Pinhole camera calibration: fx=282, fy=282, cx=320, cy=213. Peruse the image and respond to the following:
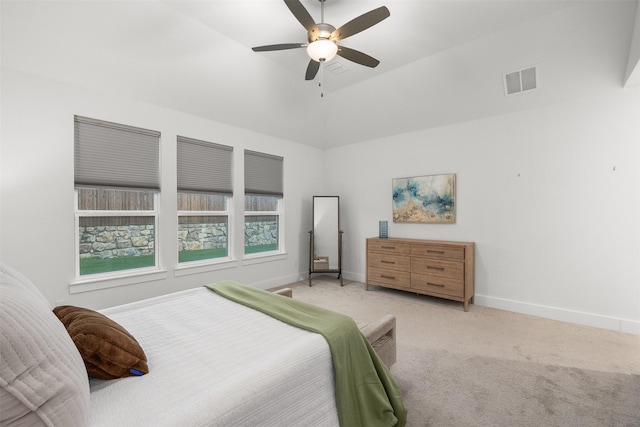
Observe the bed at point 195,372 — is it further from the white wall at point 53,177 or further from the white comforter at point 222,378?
the white wall at point 53,177

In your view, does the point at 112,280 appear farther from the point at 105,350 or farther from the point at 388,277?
the point at 388,277

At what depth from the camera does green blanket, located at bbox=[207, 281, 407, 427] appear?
4.75 ft

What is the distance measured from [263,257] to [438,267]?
2.69 m

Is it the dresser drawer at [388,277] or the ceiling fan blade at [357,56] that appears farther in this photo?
the dresser drawer at [388,277]

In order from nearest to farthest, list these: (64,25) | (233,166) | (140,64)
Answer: (64,25) < (140,64) < (233,166)

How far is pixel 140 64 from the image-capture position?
2.94 meters

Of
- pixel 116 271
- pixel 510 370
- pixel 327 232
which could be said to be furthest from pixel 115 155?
pixel 510 370

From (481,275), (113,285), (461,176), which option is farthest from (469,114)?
(113,285)

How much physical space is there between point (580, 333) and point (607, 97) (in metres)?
2.59

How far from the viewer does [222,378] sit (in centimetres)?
122

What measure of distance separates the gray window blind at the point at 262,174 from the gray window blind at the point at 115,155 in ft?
4.36

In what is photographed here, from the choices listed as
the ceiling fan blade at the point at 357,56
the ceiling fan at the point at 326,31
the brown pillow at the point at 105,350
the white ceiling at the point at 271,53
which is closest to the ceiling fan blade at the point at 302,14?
the ceiling fan at the point at 326,31

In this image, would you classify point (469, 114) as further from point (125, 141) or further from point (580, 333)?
point (125, 141)

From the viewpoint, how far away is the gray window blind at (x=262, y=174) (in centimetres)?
455
